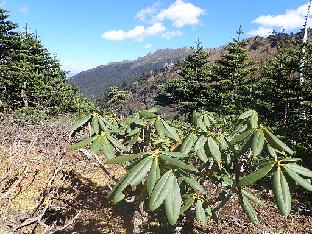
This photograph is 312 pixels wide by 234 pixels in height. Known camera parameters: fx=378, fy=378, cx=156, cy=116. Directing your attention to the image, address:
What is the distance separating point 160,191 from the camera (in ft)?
6.49

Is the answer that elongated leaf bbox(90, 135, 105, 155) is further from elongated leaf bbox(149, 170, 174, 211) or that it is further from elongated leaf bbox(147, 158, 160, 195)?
elongated leaf bbox(149, 170, 174, 211)

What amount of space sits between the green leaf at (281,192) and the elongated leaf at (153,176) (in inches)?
26.0

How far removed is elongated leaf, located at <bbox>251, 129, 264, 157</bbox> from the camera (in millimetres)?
2550

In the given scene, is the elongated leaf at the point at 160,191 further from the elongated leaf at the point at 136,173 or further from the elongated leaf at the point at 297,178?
the elongated leaf at the point at 297,178

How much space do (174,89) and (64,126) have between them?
17.2 meters

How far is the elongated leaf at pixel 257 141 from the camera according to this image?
2550 millimetres

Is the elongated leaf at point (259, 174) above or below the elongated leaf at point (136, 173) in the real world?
below

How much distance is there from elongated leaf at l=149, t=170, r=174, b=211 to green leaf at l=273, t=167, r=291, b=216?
1.94 ft

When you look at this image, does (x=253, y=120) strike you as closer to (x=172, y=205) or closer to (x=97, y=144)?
(x=97, y=144)

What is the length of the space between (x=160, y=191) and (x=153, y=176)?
0.12 meters

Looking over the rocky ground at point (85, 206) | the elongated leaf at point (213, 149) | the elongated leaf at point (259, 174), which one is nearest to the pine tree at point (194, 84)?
the rocky ground at point (85, 206)

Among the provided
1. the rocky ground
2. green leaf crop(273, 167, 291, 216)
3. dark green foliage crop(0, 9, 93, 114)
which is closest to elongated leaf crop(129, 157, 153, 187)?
green leaf crop(273, 167, 291, 216)

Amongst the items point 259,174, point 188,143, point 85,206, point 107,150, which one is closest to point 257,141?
point 259,174

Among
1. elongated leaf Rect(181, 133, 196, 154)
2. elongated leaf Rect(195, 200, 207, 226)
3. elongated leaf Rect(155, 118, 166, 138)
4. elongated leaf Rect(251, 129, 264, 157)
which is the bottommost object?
elongated leaf Rect(195, 200, 207, 226)
